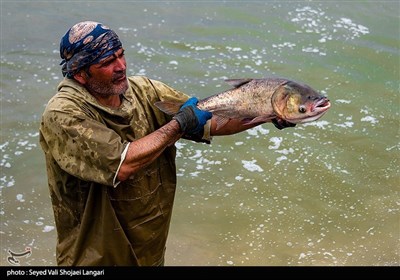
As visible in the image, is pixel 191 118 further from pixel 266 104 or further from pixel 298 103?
pixel 298 103

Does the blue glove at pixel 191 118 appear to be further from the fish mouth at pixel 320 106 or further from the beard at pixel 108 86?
the fish mouth at pixel 320 106

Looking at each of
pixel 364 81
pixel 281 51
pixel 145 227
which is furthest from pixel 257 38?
pixel 145 227

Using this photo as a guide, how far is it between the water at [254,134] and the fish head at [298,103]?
8.53 feet

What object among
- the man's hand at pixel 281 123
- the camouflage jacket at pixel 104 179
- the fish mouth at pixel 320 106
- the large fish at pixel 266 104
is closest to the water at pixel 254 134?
the camouflage jacket at pixel 104 179

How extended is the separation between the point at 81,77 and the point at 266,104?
3.13 feet

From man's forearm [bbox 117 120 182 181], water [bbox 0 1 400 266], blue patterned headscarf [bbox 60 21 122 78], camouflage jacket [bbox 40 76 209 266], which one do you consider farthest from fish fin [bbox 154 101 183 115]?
water [bbox 0 1 400 266]

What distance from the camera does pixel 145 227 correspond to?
11.6ft

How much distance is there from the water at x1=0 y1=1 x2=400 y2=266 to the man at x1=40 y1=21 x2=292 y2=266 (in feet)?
6.84

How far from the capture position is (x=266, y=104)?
3246 mm

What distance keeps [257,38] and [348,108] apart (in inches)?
94.0

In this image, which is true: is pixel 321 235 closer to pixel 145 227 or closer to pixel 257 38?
pixel 145 227

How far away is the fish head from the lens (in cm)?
310

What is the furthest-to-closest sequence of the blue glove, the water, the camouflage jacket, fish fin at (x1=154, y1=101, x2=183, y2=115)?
the water → fish fin at (x1=154, y1=101, x2=183, y2=115) → the blue glove → the camouflage jacket

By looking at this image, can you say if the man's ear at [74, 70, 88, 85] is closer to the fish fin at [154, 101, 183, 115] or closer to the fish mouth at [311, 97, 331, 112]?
the fish fin at [154, 101, 183, 115]
